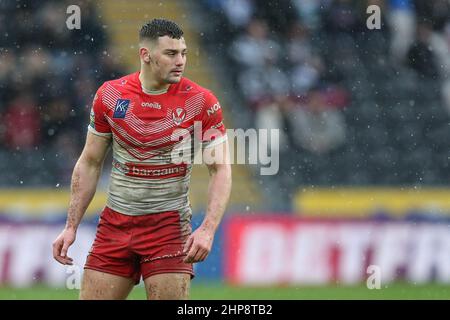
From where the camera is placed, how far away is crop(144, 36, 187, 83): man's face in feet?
21.7

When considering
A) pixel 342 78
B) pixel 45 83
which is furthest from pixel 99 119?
pixel 342 78

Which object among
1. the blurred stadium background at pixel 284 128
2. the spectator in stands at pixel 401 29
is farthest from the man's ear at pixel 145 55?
the spectator in stands at pixel 401 29

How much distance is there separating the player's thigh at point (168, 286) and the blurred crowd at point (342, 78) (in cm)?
826

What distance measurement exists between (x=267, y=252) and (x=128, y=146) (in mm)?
6518

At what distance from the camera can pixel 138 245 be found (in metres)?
6.66

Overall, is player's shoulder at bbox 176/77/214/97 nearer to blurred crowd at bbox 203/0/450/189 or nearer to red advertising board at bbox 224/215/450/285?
red advertising board at bbox 224/215/450/285

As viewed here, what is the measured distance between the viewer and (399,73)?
15.8m

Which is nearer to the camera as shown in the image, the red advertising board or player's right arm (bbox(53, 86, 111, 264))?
player's right arm (bbox(53, 86, 111, 264))

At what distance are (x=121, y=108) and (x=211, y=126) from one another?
0.54m

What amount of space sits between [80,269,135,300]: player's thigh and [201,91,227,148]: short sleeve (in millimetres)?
934

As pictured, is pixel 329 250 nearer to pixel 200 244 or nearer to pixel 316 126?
pixel 316 126

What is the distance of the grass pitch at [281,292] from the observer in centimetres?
1146

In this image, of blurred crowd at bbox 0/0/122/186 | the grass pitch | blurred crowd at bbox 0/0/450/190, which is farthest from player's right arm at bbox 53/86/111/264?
blurred crowd at bbox 0/0/450/190

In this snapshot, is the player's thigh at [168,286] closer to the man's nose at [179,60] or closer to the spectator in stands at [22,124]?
the man's nose at [179,60]
